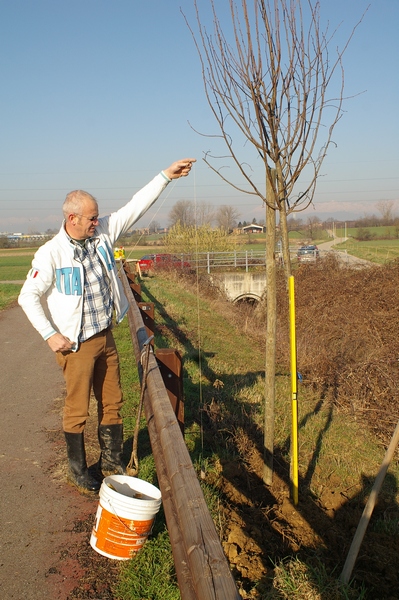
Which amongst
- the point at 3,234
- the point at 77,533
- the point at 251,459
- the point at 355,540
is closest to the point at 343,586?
the point at 355,540

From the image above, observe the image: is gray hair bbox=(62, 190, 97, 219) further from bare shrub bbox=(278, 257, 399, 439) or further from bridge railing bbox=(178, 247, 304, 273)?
bridge railing bbox=(178, 247, 304, 273)

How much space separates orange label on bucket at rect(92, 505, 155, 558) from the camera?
3133 mm

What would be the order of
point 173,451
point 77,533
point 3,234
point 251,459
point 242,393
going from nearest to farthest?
point 173,451 → point 77,533 → point 251,459 → point 242,393 → point 3,234

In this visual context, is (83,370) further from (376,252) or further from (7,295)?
(376,252)

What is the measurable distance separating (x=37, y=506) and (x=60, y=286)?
154 cm

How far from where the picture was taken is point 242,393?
7.29 m

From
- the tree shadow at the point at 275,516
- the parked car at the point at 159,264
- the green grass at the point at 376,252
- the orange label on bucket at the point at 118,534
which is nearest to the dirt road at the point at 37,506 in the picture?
the orange label on bucket at the point at 118,534

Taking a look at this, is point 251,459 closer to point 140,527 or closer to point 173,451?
point 140,527

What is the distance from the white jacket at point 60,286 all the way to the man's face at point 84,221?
8 cm

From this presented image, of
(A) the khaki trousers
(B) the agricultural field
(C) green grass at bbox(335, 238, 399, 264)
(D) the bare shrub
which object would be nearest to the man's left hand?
(A) the khaki trousers

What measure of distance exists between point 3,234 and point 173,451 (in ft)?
302

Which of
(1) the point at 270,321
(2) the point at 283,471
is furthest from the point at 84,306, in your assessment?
(2) the point at 283,471

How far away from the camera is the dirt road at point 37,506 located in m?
3.06

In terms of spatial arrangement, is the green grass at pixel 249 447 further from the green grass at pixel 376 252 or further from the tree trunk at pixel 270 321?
the green grass at pixel 376 252
